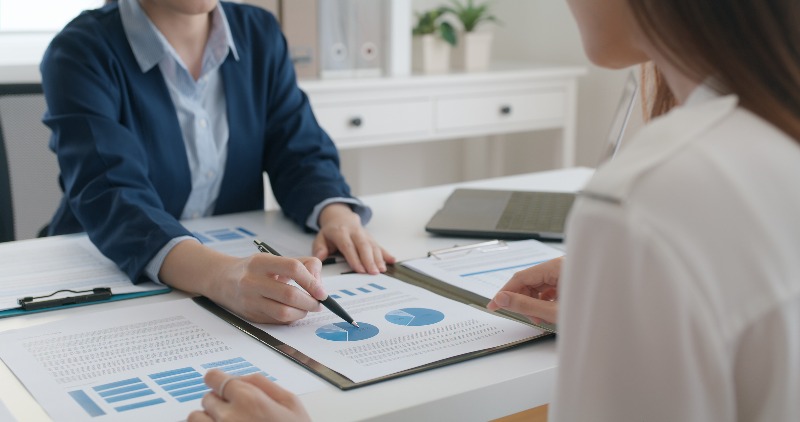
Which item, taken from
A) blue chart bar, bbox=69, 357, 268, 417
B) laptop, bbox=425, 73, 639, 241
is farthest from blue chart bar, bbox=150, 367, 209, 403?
laptop, bbox=425, 73, 639, 241

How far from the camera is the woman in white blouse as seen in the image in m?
0.48

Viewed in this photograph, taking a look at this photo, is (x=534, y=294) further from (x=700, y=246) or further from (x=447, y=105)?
Result: (x=447, y=105)

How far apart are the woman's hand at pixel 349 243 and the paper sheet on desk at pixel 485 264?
42mm

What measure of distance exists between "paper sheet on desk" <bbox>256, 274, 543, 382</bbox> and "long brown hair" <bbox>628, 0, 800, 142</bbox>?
443mm

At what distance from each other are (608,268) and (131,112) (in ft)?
3.69

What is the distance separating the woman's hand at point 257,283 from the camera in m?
1.00

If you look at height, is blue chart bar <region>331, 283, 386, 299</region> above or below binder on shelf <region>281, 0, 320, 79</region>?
below

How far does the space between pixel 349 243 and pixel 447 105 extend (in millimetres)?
1834

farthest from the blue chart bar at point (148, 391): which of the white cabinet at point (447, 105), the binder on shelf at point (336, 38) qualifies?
→ the binder on shelf at point (336, 38)

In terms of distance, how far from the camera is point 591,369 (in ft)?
1.75

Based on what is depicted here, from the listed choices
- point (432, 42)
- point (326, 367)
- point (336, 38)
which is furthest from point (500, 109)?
point (326, 367)

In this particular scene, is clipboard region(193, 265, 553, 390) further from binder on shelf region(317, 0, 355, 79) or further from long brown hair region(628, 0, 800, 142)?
binder on shelf region(317, 0, 355, 79)

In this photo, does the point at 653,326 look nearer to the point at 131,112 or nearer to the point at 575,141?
the point at 131,112

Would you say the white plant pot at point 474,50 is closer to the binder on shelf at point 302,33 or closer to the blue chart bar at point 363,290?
the binder on shelf at point 302,33
